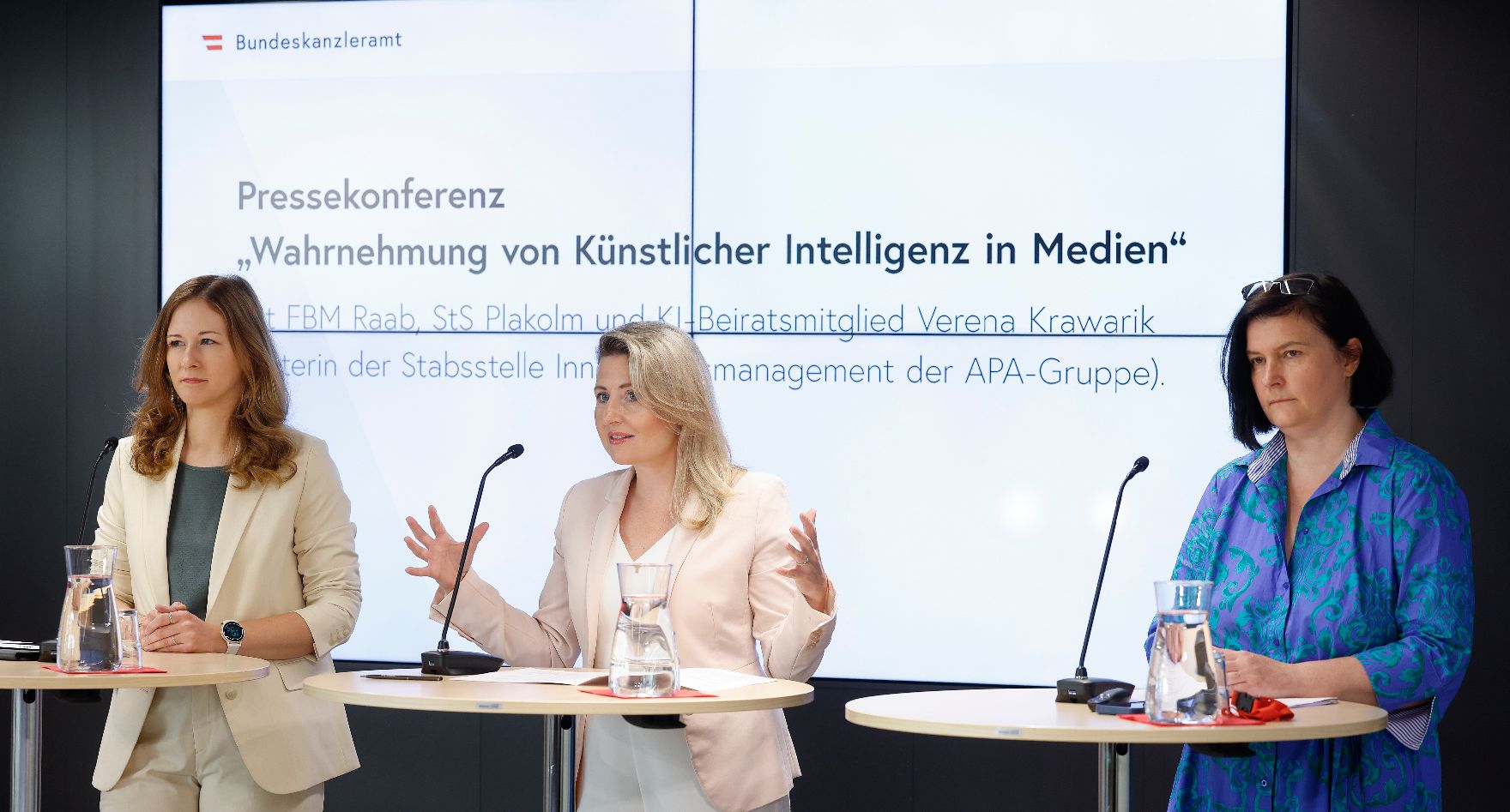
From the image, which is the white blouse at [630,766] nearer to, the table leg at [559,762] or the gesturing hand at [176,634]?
the table leg at [559,762]

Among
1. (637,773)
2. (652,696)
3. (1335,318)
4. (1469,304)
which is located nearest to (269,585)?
(637,773)

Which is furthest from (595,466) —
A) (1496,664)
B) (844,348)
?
(1496,664)

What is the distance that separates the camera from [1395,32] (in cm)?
456

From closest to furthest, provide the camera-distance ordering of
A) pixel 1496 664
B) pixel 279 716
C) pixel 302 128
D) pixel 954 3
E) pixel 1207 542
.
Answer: pixel 1207 542, pixel 279 716, pixel 1496 664, pixel 954 3, pixel 302 128

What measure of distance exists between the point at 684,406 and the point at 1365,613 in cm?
148

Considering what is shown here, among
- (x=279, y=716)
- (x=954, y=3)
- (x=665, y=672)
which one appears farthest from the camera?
(x=954, y=3)

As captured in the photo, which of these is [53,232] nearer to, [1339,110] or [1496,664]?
[1339,110]

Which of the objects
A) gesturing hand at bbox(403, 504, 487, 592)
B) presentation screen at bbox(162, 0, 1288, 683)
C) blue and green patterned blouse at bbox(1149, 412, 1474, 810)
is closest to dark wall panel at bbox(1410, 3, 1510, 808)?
presentation screen at bbox(162, 0, 1288, 683)

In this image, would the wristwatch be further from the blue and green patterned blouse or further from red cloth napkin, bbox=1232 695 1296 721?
red cloth napkin, bbox=1232 695 1296 721

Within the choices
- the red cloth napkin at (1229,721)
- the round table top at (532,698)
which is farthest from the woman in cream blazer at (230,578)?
the red cloth napkin at (1229,721)

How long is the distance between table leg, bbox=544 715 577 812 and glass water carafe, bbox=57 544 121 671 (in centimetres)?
88

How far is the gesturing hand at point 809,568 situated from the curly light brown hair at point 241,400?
4.11ft

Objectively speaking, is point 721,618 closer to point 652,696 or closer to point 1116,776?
point 652,696

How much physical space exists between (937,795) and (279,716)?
225cm
